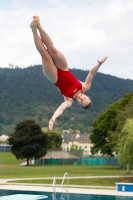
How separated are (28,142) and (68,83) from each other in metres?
55.6

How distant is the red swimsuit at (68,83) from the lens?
311 inches

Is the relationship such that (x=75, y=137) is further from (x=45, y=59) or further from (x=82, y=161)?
(x=45, y=59)

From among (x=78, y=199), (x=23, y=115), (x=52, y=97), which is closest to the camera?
(x=78, y=199)

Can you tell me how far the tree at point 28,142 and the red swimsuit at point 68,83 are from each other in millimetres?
54742

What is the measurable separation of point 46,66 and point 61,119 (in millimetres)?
167606

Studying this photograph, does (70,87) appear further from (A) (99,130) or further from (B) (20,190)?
(A) (99,130)

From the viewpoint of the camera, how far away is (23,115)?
554 ft

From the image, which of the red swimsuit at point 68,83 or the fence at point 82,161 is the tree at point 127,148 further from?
the fence at point 82,161

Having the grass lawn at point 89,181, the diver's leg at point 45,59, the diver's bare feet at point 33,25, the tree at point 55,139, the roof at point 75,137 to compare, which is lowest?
the grass lawn at point 89,181

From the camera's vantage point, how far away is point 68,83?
7.91 meters

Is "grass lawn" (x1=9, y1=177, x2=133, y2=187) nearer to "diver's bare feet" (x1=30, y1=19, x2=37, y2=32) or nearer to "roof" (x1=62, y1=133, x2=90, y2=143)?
"diver's bare feet" (x1=30, y1=19, x2=37, y2=32)

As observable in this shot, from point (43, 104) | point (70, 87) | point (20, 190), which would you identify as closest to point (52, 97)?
point (43, 104)

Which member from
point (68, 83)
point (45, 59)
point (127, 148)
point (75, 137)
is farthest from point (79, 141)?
point (45, 59)

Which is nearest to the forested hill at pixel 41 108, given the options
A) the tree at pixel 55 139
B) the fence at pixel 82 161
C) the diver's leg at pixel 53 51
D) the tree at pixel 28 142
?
the tree at pixel 55 139
